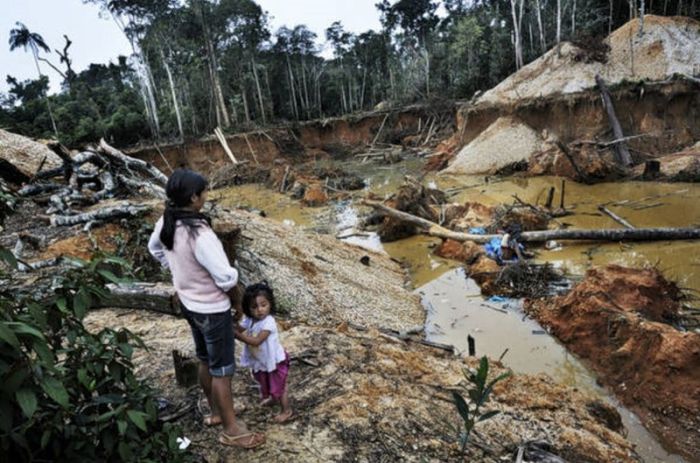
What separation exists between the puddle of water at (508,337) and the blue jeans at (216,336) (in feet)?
12.0

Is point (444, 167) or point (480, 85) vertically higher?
point (480, 85)

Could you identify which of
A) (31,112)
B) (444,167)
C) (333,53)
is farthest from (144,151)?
(333,53)

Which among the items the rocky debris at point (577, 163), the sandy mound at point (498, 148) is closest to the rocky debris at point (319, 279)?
the rocky debris at point (577, 163)

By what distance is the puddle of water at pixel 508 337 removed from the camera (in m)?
4.18

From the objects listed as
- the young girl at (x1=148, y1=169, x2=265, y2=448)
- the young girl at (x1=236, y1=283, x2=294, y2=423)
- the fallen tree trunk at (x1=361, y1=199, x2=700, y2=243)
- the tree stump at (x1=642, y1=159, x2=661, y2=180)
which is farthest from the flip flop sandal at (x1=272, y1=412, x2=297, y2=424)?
the tree stump at (x1=642, y1=159, x2=661, y2=180)

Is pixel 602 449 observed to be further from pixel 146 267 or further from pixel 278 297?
pixel 146 267

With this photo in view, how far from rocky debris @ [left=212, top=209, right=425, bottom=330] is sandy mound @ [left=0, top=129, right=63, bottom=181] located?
514cm

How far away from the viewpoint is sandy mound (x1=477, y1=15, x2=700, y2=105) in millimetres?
18719

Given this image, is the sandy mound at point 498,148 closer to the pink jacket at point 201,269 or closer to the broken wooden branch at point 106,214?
the broken wooden branch at point 106,214

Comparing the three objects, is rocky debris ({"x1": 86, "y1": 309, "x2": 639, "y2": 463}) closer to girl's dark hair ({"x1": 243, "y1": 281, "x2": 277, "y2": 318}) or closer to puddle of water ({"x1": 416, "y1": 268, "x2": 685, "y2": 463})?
puddle of water ({"x1": 416, "y1": 268, "x2": 685, "y2": 463})

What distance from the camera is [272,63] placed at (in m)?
37.2

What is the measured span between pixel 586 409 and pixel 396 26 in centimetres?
4177

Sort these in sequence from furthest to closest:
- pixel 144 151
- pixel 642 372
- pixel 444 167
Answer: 1. pixel 144 151
2. pixel 444 167
3. pixel 642 372

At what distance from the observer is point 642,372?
453 centimetres
